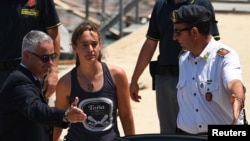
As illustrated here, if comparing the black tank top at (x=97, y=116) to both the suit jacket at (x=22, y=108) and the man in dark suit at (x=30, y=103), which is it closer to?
the man in dark suit at (x=30, y=103)

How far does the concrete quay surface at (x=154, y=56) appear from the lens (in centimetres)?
940

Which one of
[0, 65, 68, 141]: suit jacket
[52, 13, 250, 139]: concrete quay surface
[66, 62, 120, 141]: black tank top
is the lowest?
[52, 13, 250, 139]: concrete quay surface

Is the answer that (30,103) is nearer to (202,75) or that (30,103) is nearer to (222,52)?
(202,75)

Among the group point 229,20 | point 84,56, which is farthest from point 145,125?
point 229,20

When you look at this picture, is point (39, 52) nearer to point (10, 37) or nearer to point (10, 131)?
point (10, 131)

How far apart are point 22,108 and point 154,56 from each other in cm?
727

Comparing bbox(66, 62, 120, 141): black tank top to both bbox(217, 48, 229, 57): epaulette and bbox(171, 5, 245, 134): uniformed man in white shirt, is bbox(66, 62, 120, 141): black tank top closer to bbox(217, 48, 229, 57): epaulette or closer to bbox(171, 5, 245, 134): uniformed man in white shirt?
bbox(171, 5, 245, 134): uniformed man in white shirt

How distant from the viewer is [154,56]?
11.5 m

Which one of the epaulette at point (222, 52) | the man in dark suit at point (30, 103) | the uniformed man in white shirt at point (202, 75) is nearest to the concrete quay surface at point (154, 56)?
the uniformed man in white shirt at point (202, 75)

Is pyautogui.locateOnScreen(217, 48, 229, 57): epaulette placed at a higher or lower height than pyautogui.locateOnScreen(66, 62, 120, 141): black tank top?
higher

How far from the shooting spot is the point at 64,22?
18000mm

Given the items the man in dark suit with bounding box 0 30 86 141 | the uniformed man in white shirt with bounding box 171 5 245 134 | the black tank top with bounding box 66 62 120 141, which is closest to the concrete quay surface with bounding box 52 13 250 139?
the black tank top with bounding box 66 62 120 141

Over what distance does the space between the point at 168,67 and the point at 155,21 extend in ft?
1.17

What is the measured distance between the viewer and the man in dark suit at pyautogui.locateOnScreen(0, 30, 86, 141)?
424cm
